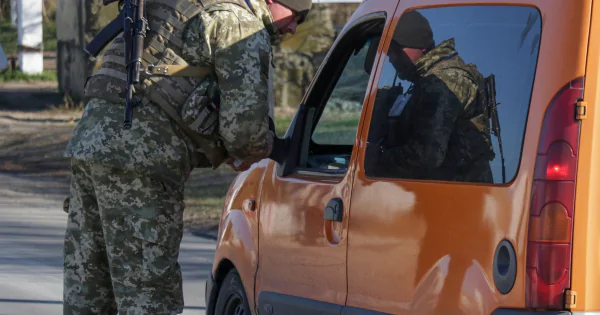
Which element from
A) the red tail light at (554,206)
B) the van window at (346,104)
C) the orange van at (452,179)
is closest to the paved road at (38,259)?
the van window at (346,104)

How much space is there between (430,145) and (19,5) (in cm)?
2922

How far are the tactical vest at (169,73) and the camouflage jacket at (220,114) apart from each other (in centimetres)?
3

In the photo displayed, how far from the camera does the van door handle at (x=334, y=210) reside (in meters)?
4.22

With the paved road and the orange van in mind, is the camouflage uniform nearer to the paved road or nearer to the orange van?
the orange van

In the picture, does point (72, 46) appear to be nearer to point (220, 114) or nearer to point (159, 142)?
point (159, 142)

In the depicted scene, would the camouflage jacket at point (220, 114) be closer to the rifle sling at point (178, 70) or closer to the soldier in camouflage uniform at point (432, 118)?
the rifle sling at point (178, 70)

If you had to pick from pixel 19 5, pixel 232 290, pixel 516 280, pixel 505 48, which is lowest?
pixel 232 290

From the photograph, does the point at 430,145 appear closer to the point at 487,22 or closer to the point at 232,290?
the point at 487,22

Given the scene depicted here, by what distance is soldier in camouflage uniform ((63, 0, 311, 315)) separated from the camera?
13.6ft

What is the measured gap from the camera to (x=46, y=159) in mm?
16453

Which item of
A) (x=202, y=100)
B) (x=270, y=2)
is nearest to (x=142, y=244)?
(x=202, y=100)

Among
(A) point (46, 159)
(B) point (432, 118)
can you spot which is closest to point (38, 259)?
(B) point (432, 118)

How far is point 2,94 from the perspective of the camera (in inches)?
957

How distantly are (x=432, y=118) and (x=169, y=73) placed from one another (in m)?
1.07
